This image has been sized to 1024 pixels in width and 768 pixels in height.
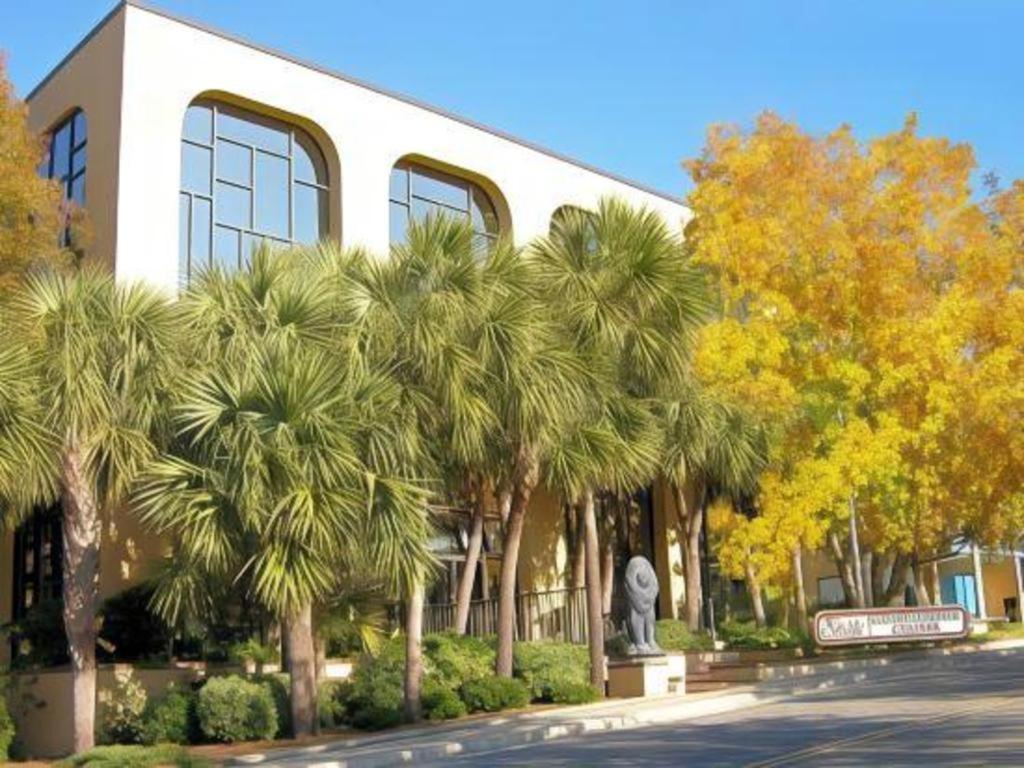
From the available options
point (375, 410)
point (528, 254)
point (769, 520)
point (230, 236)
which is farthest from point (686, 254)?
point (230, 236)

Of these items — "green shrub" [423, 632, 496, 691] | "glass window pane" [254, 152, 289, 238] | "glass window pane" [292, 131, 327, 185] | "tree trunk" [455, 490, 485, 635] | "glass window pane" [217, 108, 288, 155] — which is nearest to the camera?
"green shrub" [423, 632, 496, 691]

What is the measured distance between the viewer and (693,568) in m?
28.7

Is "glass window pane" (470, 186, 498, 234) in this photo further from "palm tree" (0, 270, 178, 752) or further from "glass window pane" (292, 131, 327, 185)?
"palm tree" (0, 270, 178, 752)

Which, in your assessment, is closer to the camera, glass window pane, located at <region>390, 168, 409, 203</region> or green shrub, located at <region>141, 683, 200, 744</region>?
green shrub, located at <region>141, 683, 200, 744</region>

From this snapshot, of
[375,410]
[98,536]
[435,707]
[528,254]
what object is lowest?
[435,707]

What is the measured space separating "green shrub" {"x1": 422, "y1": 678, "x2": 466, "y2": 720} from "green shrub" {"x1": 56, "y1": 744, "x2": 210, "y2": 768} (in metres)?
4.83

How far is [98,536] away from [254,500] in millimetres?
3486

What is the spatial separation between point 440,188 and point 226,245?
5.99 m

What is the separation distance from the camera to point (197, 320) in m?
17.6

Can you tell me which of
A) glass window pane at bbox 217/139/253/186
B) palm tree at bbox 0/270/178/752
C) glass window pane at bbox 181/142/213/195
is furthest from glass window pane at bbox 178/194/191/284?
palm tree at bbox 0/270/178/752

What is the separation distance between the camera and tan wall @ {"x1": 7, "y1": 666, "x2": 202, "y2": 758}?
18.3 metres

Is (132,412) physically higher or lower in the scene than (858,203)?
lower

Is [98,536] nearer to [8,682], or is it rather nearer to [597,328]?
[8,682]

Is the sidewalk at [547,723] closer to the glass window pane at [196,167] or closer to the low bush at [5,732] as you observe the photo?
the low bush at [5,732]
